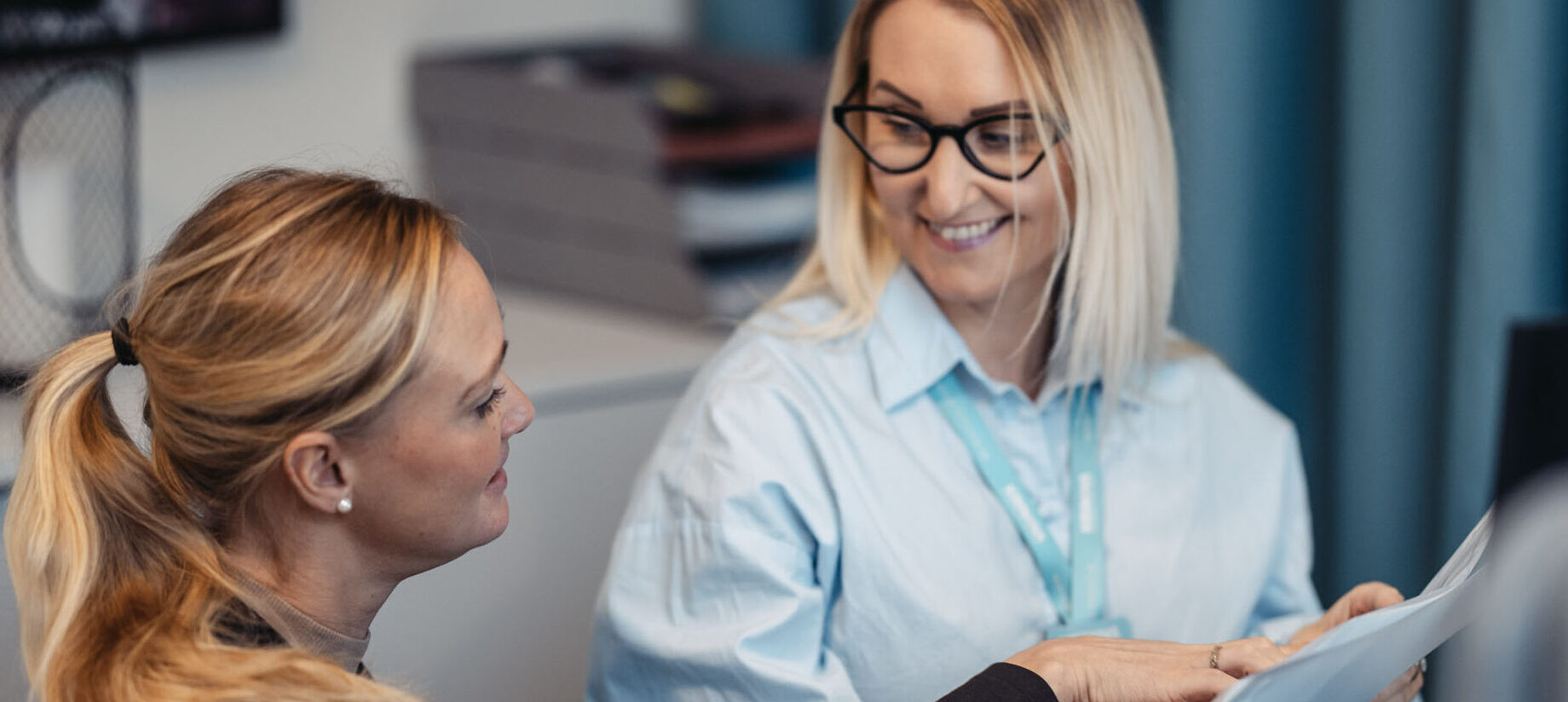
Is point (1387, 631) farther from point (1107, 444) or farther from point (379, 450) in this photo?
point (379, 450)

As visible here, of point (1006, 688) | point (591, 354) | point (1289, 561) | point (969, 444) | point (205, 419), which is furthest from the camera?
point (591, 354)

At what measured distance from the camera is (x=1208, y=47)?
159cm

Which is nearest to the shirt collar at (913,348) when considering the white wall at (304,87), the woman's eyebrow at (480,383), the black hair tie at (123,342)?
the woman's eyebrow at (480,383)

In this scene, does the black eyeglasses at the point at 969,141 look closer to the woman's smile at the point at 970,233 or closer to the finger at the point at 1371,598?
the woman's smile at the point at 970,233

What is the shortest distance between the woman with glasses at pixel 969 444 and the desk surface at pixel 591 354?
37cm

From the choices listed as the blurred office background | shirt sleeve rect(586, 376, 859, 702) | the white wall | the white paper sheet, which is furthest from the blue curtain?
the white wall

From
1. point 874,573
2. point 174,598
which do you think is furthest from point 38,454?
point 874,573

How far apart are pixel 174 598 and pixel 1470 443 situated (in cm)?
114

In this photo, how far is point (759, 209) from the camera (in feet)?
5.82

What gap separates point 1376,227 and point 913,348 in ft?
1.96

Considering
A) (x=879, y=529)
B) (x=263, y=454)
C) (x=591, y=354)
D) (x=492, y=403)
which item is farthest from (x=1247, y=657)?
(x=591, y=354)

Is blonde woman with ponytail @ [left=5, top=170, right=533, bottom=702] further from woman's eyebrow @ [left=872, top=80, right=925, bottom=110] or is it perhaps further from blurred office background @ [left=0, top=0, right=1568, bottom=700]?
woman's eyebrow @ [left=872, top=80, right=925, bottom=110]

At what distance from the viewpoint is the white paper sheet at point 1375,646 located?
854 mm

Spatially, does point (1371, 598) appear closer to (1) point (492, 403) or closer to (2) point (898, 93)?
(2) point (898, 93)
